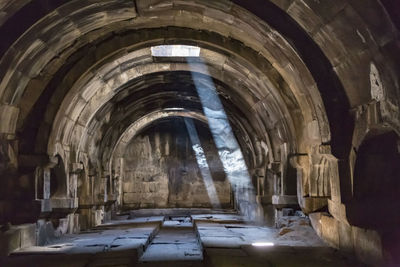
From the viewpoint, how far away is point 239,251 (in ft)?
19.8

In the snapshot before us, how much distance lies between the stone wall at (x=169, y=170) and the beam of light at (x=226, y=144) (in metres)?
1.00

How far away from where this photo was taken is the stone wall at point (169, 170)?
666 inches

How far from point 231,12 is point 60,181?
4.66m

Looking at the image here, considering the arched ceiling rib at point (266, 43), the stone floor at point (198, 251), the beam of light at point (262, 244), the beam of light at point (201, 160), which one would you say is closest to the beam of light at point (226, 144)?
the beam of light at point (201, 160)

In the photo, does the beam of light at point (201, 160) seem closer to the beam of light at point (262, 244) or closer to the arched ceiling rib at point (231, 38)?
the arched ceiling rib at point (231, 38)

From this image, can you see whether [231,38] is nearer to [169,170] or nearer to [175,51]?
[175,51]

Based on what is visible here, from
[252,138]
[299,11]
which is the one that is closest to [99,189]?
[252,138]

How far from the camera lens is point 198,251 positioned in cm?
727

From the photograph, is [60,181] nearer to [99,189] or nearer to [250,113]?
[99,189]

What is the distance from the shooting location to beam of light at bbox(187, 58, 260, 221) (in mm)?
10509

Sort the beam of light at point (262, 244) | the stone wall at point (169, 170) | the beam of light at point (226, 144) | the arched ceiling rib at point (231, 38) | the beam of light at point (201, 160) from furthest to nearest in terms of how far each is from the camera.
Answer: the beam of light at point (201, 160) < the stone wall at point (169, 170) < the beam of light at point (226, 144) < the beam of light at point (262, 244) < the arched ceiling rib at point (231, 38)

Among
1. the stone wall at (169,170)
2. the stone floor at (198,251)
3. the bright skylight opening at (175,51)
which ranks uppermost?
the bright skylight opening at (175,51)

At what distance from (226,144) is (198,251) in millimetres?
7932

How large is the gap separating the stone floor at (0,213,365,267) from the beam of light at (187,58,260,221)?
323 centimetres
